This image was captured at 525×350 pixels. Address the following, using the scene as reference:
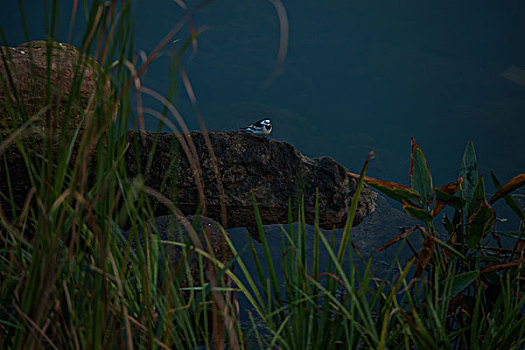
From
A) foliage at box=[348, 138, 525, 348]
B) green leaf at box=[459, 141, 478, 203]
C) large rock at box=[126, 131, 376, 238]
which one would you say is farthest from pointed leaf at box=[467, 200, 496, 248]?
large rock at box=[126, 131, 376, 238]

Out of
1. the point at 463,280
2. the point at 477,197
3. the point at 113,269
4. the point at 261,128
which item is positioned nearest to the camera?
the point at 113,269

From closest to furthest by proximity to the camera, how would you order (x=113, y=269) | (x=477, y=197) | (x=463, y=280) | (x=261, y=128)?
1. (x=113, y=269)
2. (x=463, y=280)
3. (x=477, y=197)
4. (x=261, y=128)

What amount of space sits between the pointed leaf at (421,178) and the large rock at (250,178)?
85 cm

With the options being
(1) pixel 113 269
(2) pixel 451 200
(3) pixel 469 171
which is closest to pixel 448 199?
(2) pixel 451 200

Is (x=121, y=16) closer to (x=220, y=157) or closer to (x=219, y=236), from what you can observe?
(x=219, y=236)

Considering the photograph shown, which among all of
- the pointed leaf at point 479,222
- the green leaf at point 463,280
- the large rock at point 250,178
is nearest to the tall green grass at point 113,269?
the green leaf at point 463,280

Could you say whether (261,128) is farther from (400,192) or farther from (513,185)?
(513,185)

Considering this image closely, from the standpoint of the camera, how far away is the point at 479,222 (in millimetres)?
839

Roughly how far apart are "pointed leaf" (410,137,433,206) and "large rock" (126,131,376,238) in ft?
2.79

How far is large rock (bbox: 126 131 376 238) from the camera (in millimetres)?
1861

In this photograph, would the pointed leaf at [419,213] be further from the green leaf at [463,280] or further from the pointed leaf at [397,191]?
the green leaf at [463,280]

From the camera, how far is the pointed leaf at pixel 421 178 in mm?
1000

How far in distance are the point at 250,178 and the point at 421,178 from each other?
105cm

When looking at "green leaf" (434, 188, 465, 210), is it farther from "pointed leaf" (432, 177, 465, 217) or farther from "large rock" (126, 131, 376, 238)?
Result: "large rock" (126, 131, 376, 238)
